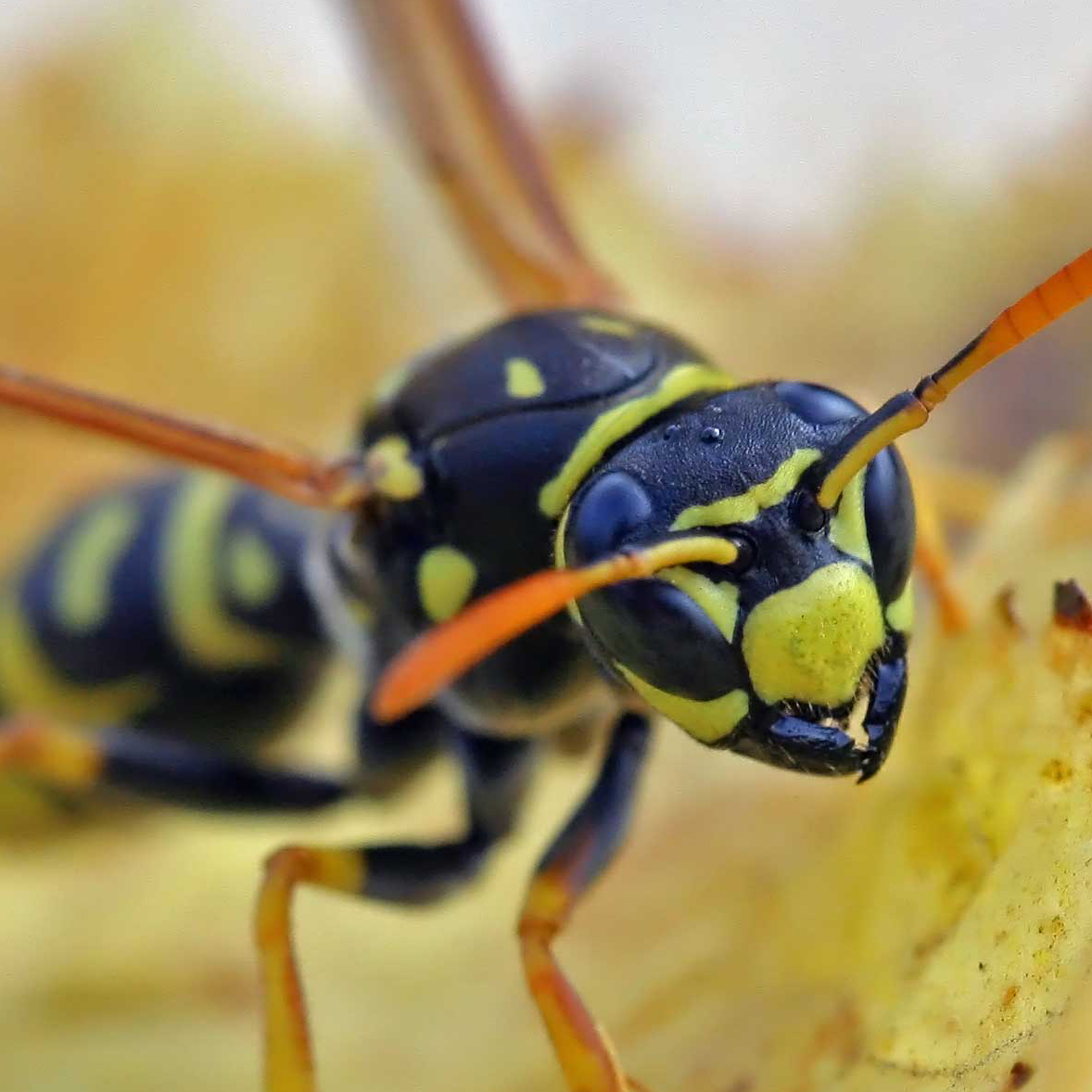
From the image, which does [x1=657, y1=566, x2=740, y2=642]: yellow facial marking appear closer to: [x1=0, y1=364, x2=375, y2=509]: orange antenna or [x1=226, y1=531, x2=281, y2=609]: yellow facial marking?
[x1=0, y1=364, x2=375, y2=509]: orange antenna

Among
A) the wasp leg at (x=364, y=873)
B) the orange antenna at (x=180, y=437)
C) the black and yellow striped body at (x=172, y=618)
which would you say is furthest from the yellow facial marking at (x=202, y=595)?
the orange antenna at (x=180, y=437)

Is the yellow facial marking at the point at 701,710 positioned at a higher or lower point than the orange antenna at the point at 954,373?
lower

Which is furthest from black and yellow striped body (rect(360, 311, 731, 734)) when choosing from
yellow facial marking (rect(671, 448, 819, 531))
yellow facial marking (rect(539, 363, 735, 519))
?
yellow facial marking (rect(671, 448, 819, 531))

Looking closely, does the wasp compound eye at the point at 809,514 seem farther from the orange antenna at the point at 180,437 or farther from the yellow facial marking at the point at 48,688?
the yellow facial marking at the point at 48,688

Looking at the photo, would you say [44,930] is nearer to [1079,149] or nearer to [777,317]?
[777,317]

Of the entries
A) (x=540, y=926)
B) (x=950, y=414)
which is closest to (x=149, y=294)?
(x=950, y=414)
